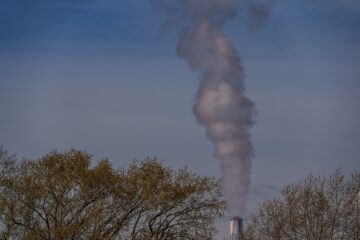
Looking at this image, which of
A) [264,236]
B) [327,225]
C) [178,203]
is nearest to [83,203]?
[178,203]

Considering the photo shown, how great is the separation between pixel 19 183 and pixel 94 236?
18.3 feet

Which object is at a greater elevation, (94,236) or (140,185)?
(140,185)

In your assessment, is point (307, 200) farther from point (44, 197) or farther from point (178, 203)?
point (44, 197)

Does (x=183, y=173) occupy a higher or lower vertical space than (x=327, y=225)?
higher

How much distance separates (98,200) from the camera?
5147 centimetres

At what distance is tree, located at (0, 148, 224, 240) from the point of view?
164 ft

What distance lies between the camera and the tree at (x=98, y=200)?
5006 cm

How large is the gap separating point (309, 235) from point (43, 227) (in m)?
15.3

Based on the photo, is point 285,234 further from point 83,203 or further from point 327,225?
point 83,203

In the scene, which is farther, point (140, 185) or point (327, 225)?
point (140, 185)

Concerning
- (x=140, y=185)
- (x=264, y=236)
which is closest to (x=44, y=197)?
(x=140, y=185)

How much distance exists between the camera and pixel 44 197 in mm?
50688

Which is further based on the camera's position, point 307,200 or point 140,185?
point 140,185

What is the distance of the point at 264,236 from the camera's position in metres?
49.7
